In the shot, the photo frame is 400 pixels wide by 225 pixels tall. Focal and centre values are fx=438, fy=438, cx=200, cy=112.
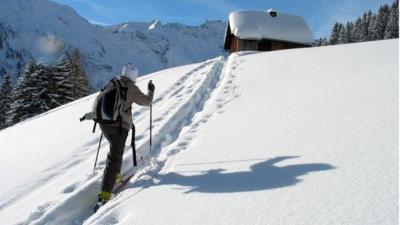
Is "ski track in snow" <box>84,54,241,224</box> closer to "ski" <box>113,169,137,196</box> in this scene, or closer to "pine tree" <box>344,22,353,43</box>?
"ski" <box>113,169,137,196</box>

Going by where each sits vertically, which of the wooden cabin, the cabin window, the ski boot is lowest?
the ski boot

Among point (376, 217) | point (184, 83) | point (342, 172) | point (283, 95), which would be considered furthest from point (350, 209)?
point (184, 83)

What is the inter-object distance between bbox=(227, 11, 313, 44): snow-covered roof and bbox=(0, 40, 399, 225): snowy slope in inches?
880

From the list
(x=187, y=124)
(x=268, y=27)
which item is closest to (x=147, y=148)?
(x=187, y=124)

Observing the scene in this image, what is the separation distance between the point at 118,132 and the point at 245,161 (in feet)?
6.16

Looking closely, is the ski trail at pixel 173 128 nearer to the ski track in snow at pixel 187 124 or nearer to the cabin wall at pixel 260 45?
the ski track in snow at pixel 187 124

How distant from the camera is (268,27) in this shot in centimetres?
3559

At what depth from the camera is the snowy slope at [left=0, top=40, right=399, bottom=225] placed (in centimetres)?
456

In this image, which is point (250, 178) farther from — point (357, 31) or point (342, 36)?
point (357, 31)

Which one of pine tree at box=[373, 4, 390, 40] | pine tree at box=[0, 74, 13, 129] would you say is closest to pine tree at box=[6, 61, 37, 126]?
pine tree at box=[0, 74, 13, 129]

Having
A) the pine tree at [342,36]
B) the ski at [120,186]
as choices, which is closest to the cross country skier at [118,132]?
the ski at [120,186]

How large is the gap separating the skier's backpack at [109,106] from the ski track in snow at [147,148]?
0.98m

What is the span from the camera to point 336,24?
310 feet

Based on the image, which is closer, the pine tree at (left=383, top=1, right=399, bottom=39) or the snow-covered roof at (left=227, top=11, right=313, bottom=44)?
the snow-covered roof at (left=227, top=11, right=313, bottom=44)
